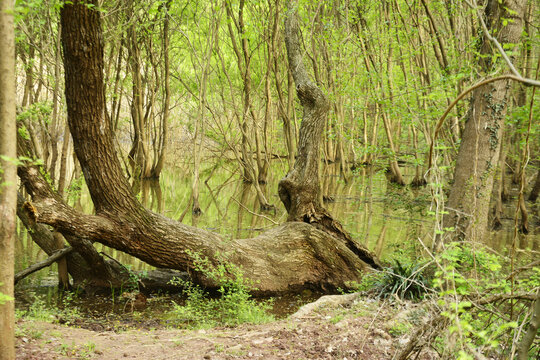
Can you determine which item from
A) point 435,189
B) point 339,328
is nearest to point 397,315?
point 339,328

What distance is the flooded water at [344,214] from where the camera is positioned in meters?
8.92

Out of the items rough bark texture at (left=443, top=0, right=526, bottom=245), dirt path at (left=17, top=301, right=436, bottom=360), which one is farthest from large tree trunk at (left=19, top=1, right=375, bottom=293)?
rough bark texture at (left=443, top=0, right=526, bottom=245)

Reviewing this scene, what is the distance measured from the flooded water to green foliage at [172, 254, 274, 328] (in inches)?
41.5

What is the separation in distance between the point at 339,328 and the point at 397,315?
0.65 meters

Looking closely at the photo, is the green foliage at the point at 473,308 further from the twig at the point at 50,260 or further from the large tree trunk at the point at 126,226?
the twig at the point at 50,260

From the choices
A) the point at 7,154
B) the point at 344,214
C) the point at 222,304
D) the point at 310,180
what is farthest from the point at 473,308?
the point at 344,214

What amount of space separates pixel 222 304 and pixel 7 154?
4079mm

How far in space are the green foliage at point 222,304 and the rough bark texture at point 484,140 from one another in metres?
2.67

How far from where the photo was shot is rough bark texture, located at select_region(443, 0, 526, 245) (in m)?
5.21

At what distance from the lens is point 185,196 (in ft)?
53.3

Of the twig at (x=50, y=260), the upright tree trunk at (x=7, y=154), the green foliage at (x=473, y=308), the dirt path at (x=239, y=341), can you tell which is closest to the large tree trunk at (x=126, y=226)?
the twig at (x=50, y=260)

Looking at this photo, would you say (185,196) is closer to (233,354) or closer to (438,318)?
(233,354)

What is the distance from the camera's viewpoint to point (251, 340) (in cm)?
423

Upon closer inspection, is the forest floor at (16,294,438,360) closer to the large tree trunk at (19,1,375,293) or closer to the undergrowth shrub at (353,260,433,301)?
the undergrowth shrub at (353,260,433,301)
